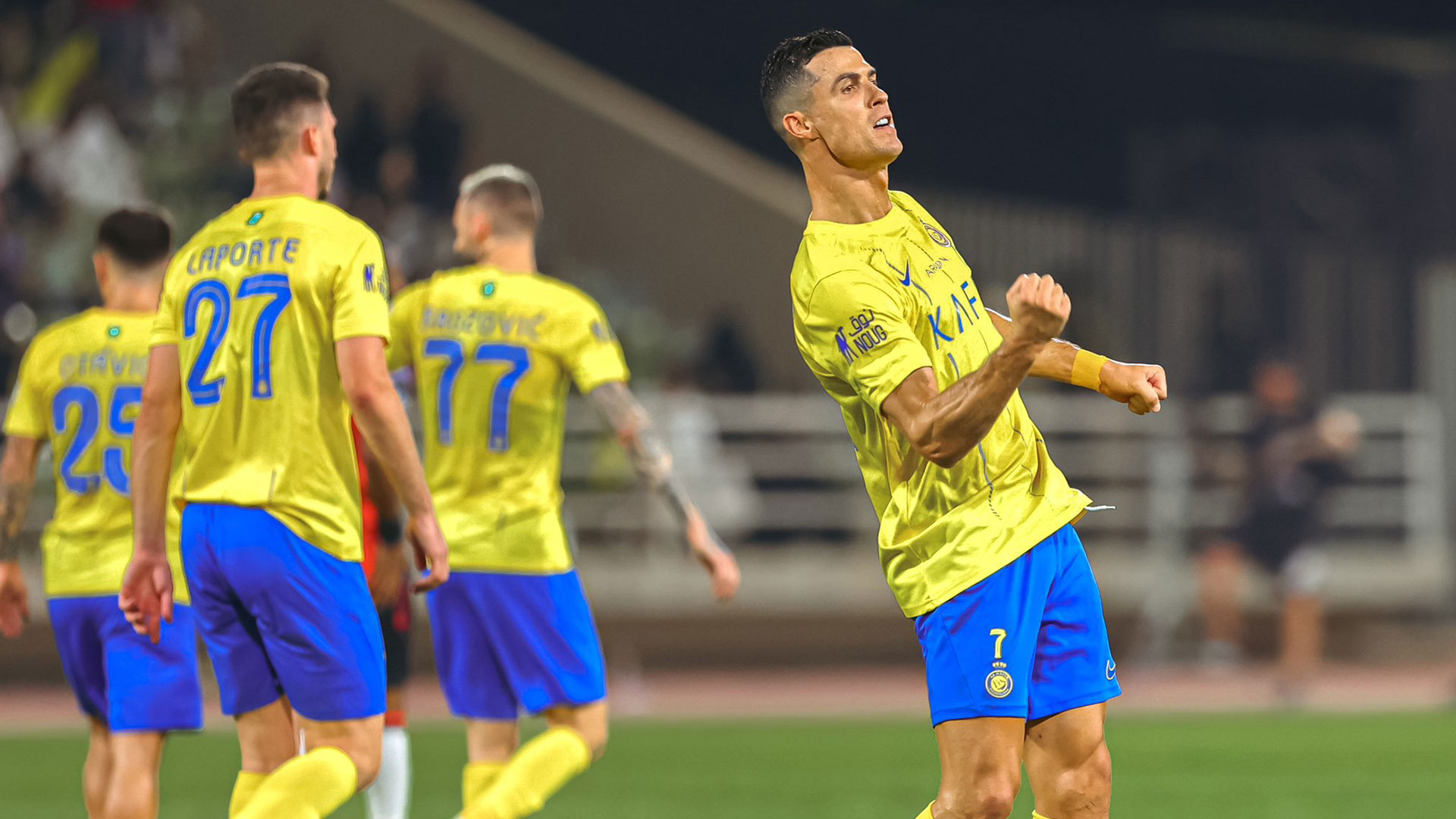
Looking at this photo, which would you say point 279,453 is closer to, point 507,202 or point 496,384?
point 496,384

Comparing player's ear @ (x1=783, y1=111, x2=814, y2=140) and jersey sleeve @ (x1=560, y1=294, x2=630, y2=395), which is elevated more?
player's ear @ (x1=783, y1=111, x2=814, y2=140)

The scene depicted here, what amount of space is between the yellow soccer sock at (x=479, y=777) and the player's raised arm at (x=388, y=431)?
2077mm

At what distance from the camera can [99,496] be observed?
6.93 meters

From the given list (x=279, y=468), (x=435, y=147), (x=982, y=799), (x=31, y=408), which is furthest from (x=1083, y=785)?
(x=435, y=147)

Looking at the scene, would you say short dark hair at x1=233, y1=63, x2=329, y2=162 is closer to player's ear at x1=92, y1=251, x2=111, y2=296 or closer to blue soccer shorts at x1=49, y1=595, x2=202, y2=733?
player's ear at x1=92, y1=251, x2=111, y2=296

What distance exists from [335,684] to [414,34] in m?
17.8

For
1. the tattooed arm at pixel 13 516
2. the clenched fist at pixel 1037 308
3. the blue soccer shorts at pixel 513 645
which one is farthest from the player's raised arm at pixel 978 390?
the tattooed arm at pixel 13 516

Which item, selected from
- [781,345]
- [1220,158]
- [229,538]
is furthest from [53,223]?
[229,538]

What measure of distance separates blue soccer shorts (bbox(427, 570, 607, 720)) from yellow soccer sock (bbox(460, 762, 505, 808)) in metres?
0.17

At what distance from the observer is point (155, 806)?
6711mm

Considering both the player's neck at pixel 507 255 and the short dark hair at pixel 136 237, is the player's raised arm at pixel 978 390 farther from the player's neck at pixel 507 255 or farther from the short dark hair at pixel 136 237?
the short dark hair at pixel 136 237

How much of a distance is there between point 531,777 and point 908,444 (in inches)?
96.0

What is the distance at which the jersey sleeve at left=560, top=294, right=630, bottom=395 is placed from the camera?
7344 millimetres

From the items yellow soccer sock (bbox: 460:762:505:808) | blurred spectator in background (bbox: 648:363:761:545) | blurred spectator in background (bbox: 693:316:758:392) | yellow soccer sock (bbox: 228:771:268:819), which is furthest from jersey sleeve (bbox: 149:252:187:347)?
blurred spectator in background (bbox: 693:316:758:392)
